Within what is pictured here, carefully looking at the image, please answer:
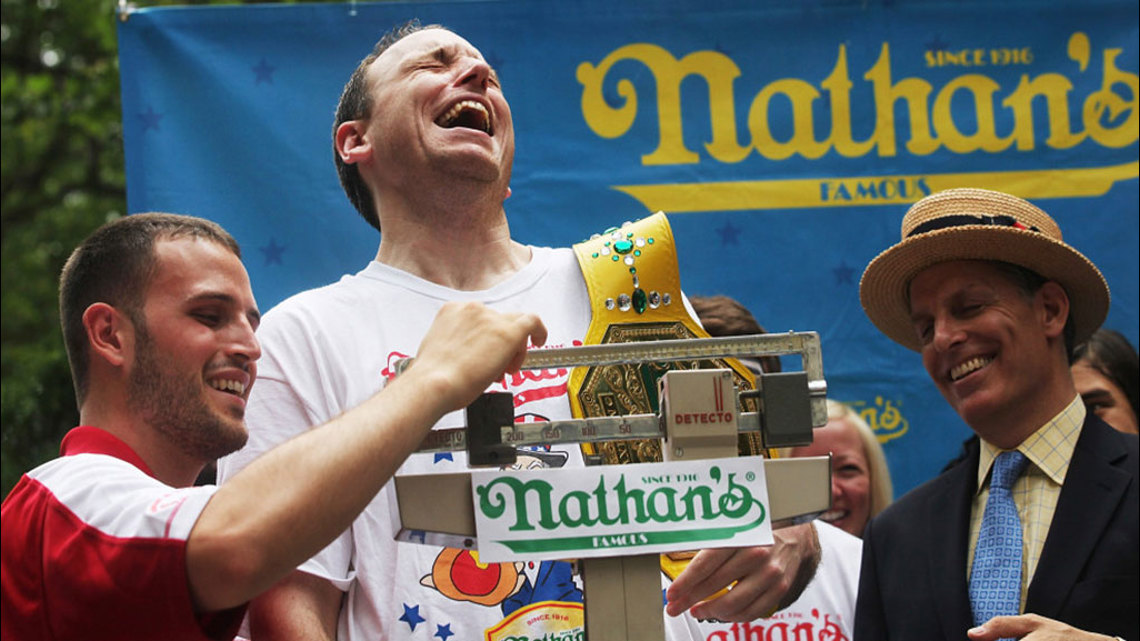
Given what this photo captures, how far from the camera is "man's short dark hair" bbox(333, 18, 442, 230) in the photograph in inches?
134

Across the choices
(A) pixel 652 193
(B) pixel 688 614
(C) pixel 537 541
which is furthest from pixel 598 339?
(A) pixel 652 193

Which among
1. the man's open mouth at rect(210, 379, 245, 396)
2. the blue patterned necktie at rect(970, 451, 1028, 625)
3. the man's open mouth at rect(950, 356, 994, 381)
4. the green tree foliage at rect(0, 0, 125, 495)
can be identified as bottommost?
the blue patterned necktie at rect(970, 451, 1028, 625)

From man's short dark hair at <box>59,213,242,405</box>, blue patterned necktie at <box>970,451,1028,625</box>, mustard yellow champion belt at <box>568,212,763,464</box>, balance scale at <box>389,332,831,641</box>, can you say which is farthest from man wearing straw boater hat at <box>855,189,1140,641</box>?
man's short dark hair at <box>59,213,242,405</box>

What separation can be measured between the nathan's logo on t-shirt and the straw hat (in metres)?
1.08

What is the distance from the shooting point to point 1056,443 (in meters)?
3.42

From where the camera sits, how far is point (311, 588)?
2.78 metres

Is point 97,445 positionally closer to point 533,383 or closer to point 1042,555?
point 533,383

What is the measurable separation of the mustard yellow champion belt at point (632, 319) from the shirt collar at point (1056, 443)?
841 millimetres

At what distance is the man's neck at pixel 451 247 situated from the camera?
3.21 metres

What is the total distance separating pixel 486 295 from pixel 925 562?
1.29 m

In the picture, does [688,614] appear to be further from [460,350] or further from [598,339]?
[460,350]

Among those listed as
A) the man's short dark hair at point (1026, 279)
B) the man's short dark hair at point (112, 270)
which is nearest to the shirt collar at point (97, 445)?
the man's short dark hair at point (112, 270)

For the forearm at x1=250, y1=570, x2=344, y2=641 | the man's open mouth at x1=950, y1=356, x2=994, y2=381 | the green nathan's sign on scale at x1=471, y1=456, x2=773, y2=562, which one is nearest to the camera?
the green nathan's sign on scale at x1=471, y1=456, x2=773, y2=562

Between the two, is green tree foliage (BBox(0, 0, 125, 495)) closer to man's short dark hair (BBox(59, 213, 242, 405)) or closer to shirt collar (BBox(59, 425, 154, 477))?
man's short dark hair (BBox(59, 213, 242, 405))
